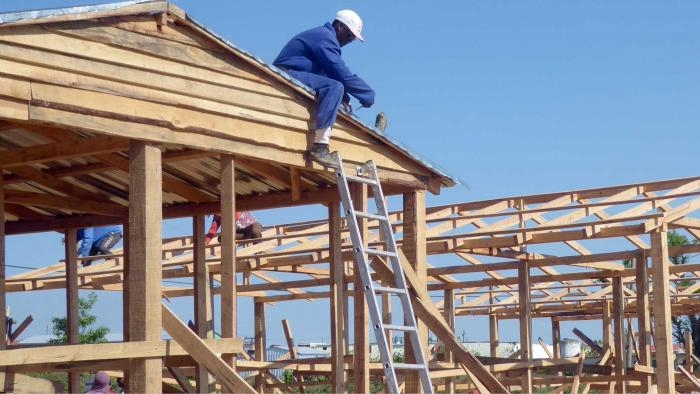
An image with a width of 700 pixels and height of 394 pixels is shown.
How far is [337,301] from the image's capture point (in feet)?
36.5

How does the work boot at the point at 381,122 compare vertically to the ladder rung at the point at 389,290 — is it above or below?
above

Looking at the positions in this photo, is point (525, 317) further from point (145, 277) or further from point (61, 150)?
point (145, 277)

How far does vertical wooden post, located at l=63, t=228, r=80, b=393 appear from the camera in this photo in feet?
40.9

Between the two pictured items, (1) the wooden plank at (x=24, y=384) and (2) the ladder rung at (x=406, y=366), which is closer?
(1) the wooden plank at (x=24, y=384)

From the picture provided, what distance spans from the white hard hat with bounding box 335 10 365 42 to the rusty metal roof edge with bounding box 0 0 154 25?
247cm

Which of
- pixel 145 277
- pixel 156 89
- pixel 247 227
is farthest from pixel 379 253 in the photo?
pixel 247 227

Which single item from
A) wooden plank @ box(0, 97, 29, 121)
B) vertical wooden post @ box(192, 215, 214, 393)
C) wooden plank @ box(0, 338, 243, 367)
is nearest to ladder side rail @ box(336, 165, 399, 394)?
vertical wooden post @ box(192, 215, 214, 393)

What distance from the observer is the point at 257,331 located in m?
21.9

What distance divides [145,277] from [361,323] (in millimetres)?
2880

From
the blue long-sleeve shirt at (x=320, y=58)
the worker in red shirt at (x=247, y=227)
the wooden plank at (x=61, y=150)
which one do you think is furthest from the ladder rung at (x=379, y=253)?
the worker in red shirt at (x=247, y=227)

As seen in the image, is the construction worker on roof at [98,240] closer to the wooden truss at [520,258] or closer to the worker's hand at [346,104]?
the wooden truss at [520,258]

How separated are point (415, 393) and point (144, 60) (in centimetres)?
440

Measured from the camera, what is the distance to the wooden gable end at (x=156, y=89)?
806 cm

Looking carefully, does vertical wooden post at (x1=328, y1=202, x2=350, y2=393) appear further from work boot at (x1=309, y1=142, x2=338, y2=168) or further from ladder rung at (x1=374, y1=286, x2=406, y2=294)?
work boot at (x1=309, y1=142, x2=338, y2=168)
